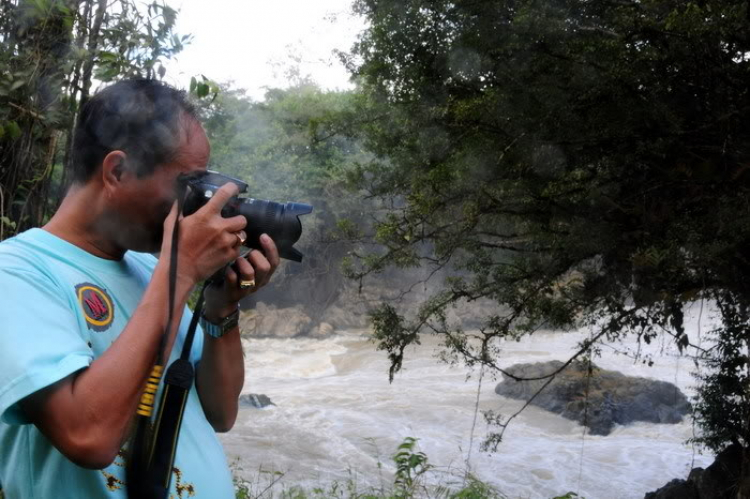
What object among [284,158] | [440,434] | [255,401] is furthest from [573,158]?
[284,158]

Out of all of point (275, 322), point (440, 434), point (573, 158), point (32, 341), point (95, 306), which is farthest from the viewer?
point (275, 322)

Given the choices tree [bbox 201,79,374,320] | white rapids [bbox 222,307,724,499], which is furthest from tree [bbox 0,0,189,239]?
tree [bbox 201,79,374,320]

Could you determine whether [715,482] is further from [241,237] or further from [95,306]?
[95,306]

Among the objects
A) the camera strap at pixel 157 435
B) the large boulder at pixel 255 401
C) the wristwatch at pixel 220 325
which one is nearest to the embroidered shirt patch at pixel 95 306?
the camera strap at pixel 157 435

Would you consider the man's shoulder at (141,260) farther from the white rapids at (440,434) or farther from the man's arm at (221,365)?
the white rapids at (440,434)

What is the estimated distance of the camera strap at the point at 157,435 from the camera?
3.12 ft

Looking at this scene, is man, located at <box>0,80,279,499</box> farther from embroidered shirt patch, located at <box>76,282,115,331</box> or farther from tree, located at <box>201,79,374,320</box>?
tree, located at <box>201,79,374,320</box>

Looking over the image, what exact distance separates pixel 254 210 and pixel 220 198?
0.33 feet

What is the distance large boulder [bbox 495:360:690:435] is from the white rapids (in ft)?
0.48

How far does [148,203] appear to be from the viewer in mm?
1037

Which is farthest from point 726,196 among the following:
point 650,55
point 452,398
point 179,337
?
point 452,398

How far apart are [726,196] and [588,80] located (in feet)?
2.87

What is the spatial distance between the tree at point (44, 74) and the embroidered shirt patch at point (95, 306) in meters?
1.50

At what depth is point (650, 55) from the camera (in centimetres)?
337
